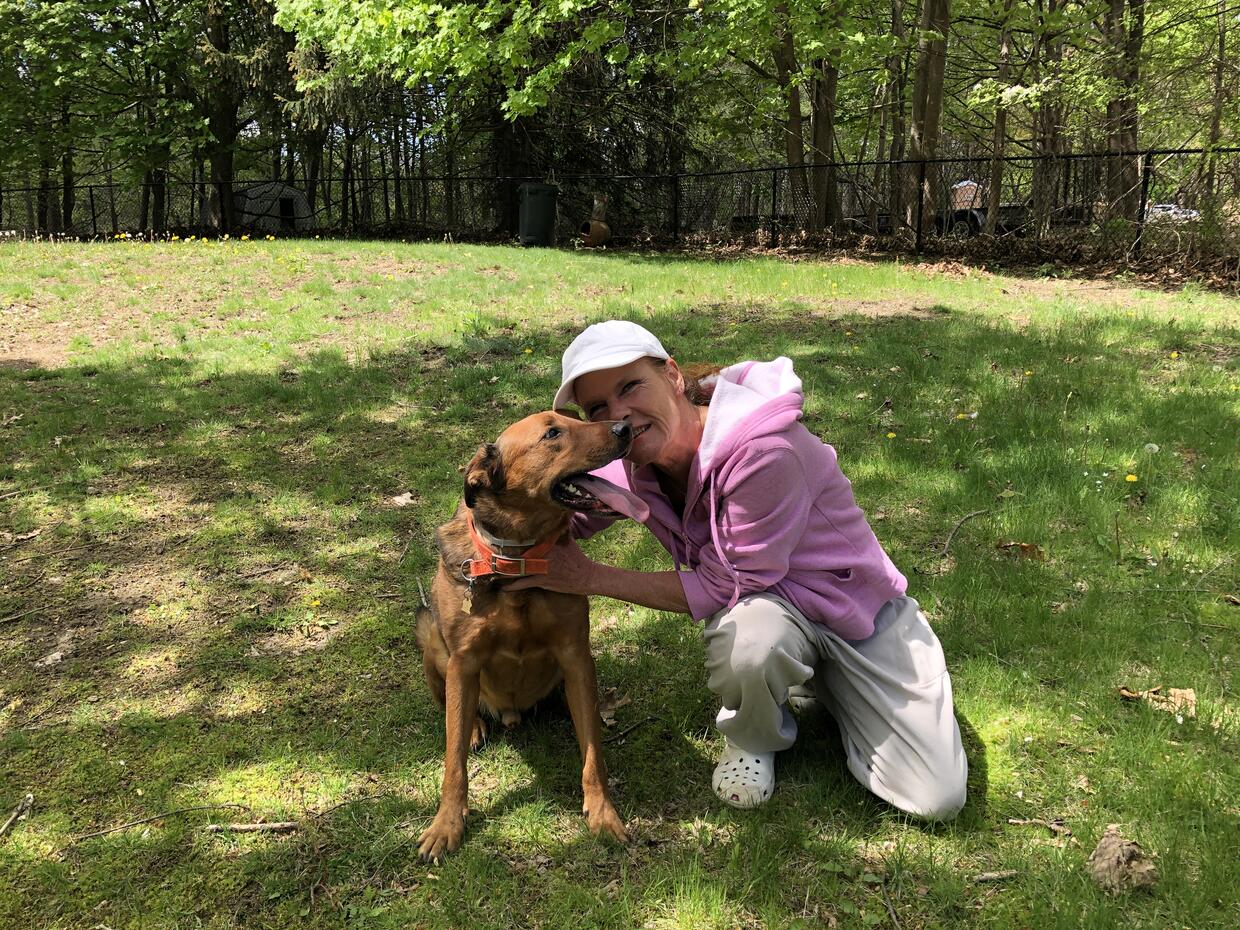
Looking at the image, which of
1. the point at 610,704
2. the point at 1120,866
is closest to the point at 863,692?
the point at 1120,866

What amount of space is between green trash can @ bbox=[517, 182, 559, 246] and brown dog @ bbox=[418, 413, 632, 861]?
15799 mm

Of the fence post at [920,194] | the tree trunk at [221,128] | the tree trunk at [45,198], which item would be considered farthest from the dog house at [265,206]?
the fence post at [920,194]

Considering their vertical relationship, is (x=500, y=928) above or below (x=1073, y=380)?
below

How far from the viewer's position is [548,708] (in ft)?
10.7

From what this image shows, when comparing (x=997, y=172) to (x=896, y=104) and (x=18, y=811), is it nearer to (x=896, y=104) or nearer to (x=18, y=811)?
(x=896, y=104)

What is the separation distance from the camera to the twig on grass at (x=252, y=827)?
261 centimetres

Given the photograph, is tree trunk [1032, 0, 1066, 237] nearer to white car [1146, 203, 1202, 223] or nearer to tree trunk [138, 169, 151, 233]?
white car [1146, 203, 1202, 223]

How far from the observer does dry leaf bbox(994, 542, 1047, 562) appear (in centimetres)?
411

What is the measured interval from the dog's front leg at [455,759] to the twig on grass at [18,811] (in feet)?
4.31

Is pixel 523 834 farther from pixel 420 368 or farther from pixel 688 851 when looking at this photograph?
pixel 420 368

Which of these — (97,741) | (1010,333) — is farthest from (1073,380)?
(97,741)

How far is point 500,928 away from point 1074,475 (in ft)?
13.5

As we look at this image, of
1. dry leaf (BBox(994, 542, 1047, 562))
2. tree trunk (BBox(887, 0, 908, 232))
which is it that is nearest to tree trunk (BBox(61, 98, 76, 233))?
tree trunk (BBox(887, 0, 908, 232))

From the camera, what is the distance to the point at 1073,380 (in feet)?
21.2
